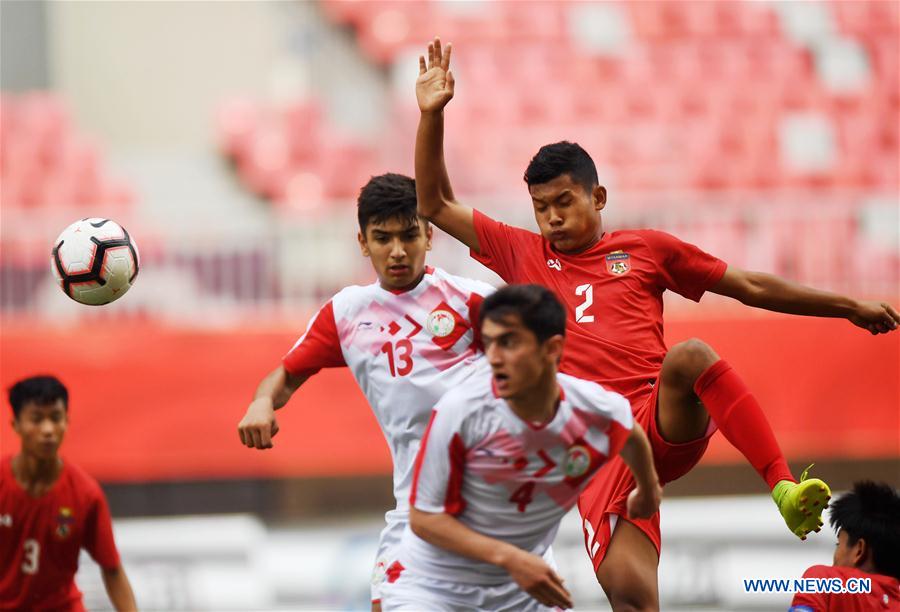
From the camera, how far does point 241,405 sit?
9.84m

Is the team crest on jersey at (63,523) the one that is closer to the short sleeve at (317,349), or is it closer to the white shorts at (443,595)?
the short sleeve at (317,349)

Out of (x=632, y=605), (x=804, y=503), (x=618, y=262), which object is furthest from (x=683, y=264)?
(x=632, y=605)

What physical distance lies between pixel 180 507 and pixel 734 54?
7.95m

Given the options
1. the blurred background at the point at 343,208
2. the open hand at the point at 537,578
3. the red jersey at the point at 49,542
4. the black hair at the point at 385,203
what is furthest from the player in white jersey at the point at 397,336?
the blurred background at the point at 343,208

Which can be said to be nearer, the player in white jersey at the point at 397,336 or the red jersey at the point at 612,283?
the player in white jersey at the point at 397,336

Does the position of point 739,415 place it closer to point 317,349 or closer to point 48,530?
point 317,349

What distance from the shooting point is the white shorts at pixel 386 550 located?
14.9 ft

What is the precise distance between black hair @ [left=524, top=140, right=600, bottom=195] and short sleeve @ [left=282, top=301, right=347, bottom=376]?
0.95 meters

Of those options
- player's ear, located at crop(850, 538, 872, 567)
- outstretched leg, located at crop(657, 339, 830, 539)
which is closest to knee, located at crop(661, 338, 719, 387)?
outstretched leg, located at crop(657, 339, 830, 539)

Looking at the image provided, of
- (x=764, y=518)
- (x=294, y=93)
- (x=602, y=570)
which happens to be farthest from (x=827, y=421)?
(x=294, y=93)

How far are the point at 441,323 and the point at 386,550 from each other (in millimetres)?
869

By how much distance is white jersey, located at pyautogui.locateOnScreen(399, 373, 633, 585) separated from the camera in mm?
3924

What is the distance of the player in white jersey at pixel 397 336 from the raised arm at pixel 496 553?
0.71m

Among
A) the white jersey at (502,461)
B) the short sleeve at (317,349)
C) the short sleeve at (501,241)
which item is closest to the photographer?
the white jersey at (502,461)
